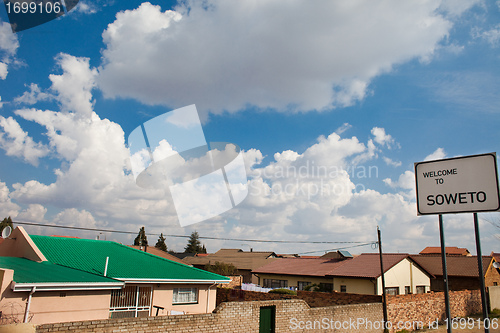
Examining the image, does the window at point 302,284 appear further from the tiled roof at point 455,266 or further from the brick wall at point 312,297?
the tiled roof at point 455,266

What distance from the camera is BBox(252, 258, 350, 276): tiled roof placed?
104 ft

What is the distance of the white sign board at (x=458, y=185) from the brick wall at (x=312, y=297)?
1649 centimetres

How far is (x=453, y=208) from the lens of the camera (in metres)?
5.32

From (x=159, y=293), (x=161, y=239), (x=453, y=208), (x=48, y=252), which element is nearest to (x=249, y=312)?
(x=159, y=293)

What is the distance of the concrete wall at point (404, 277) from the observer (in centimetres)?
2739

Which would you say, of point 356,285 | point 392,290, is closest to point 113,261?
point 356,285

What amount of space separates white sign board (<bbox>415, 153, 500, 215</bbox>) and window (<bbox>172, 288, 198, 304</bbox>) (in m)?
14.7

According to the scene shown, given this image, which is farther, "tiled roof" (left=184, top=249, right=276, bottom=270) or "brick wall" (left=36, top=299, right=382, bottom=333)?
"tiled roof" (left=184, top=249, right=276, bottom=270)

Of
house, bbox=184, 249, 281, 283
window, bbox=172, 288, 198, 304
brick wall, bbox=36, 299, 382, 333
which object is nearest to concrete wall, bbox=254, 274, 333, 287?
house, bbox=184, 249, 281, 283

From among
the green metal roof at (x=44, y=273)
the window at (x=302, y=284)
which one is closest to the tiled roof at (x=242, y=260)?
the window at (x=302, y=284)

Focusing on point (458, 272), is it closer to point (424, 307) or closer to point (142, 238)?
point (424, 307)

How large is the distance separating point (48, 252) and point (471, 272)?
34916 mm

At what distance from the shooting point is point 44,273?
1320 centimetres

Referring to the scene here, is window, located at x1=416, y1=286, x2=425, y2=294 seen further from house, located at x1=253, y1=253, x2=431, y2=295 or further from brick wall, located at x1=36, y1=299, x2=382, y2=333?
brick wall, located at x1=36, y1=299, x2=382, y2=333
